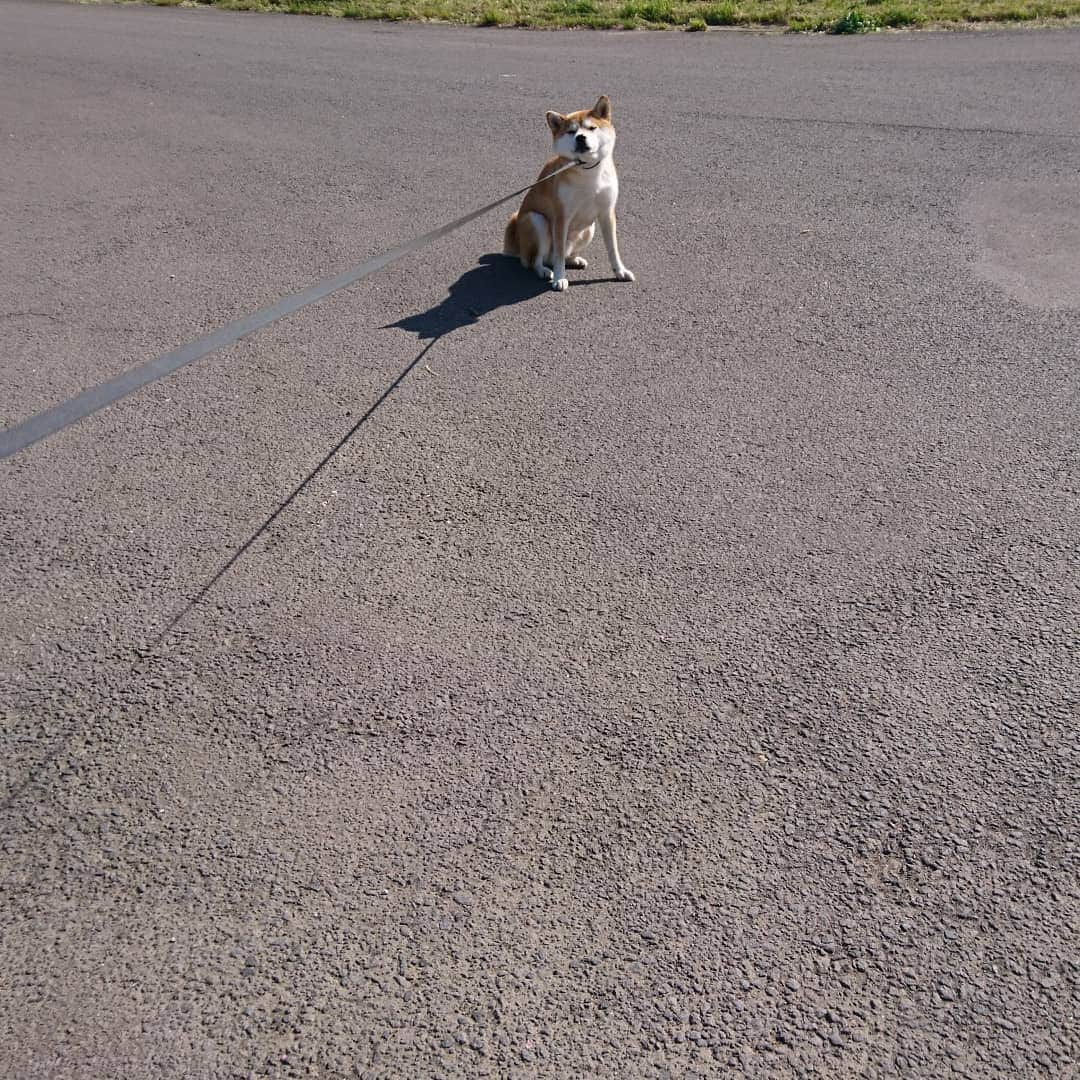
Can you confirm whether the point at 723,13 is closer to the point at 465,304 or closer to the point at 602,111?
the point at 602,111

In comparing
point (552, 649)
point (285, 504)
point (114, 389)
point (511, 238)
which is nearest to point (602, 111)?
point (511, 238)

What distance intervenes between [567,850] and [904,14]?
12125 millimetres

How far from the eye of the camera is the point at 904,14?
39.2ft

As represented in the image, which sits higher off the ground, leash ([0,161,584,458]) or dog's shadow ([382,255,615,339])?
leash ([0,161,584,458])

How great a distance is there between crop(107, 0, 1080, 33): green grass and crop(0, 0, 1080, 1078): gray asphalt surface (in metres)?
5.77

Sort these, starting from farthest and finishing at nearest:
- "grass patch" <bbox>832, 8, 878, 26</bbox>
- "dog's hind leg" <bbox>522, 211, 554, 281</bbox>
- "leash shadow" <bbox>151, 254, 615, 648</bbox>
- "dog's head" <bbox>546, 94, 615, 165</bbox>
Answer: "grass patch" <bbox>832, 8, 878, 26</bbox>
"dog's hind leg" <bbox>522, 211, 554, 281</bbox>
"dog's head" <bbox>546, 94, 615, 165</bbox>
"leash shadow" <bbox>151, 254, 615, 648</bbox>

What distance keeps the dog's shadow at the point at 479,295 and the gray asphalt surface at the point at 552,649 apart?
3 centimetres

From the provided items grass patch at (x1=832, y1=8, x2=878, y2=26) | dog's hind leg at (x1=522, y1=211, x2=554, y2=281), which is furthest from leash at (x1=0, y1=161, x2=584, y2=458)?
grass patch at (x1=832, y1=8, x2=878, y2=26)

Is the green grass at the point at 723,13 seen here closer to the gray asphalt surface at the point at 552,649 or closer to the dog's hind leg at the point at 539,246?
the gray asphalt surface at the point at 552,649

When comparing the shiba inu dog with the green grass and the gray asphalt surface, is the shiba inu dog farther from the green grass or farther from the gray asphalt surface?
the green grass

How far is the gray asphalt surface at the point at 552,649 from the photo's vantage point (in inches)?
96.3

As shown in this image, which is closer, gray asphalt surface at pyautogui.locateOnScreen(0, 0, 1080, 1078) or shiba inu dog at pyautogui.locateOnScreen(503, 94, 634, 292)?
gray asphalt surface at pyautogui.locateOnScreen(0, 0, 1080, 1078)

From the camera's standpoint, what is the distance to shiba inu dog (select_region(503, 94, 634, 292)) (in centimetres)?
566

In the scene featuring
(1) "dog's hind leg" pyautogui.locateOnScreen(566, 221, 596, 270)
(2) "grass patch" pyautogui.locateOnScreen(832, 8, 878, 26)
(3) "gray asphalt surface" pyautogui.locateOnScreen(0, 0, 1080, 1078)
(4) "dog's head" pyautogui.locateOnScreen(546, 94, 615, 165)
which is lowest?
(3) "gray asphalt surface" pyautogui.locateOnScreen(0, 0, 1080, 1078)
